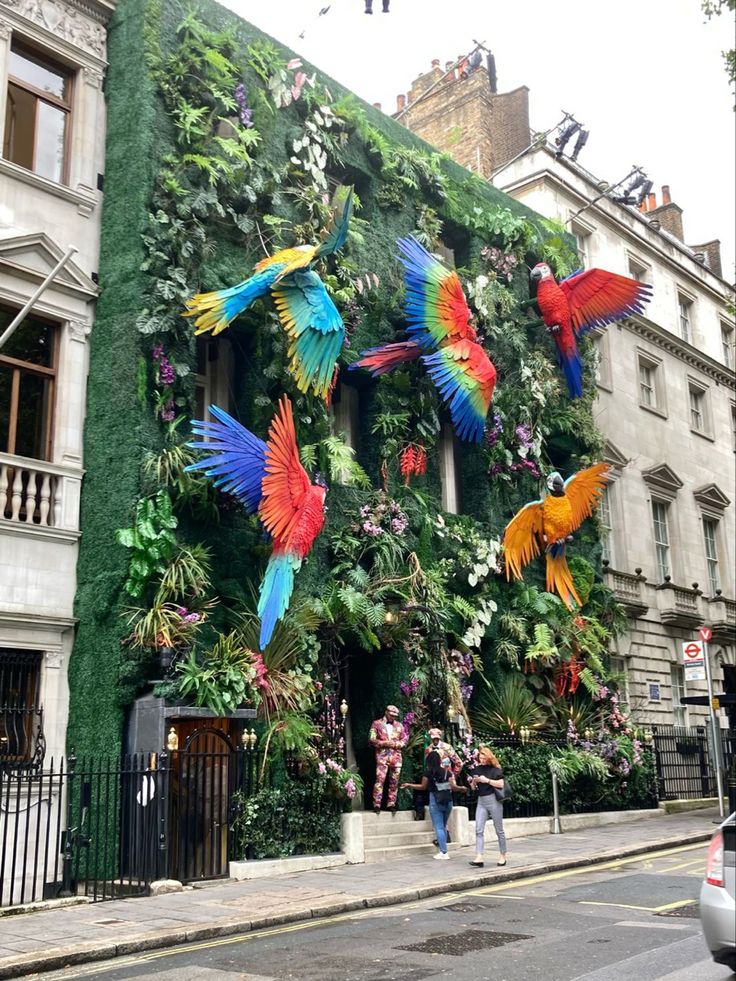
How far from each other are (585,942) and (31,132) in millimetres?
13932

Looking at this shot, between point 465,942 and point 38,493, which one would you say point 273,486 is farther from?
point 465,942

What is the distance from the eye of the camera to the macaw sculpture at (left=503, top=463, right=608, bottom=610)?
2273cm

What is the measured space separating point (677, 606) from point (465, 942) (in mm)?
21391

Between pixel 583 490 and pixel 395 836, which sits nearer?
pixel 395 836

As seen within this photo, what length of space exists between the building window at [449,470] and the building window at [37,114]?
395 inches

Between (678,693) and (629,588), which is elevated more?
(629,588)

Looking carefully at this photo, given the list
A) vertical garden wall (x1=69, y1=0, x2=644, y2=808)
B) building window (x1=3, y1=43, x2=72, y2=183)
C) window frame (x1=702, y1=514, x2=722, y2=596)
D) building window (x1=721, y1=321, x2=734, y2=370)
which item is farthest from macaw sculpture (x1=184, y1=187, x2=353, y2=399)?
building window (x1=721, y1=321, x2=734, y2=370)

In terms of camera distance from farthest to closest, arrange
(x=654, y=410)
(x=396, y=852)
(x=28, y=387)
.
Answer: (x=654, y=410), (x=396, y=852), (x=28, y=387)

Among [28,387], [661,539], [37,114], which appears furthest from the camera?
[661,539]

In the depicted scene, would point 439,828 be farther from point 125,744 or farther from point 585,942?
point 585,942

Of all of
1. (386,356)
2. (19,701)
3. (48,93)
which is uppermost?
(48,93)

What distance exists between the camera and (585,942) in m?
9.13

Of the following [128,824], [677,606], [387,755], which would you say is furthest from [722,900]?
[677,606]

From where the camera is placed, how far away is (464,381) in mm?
20531
